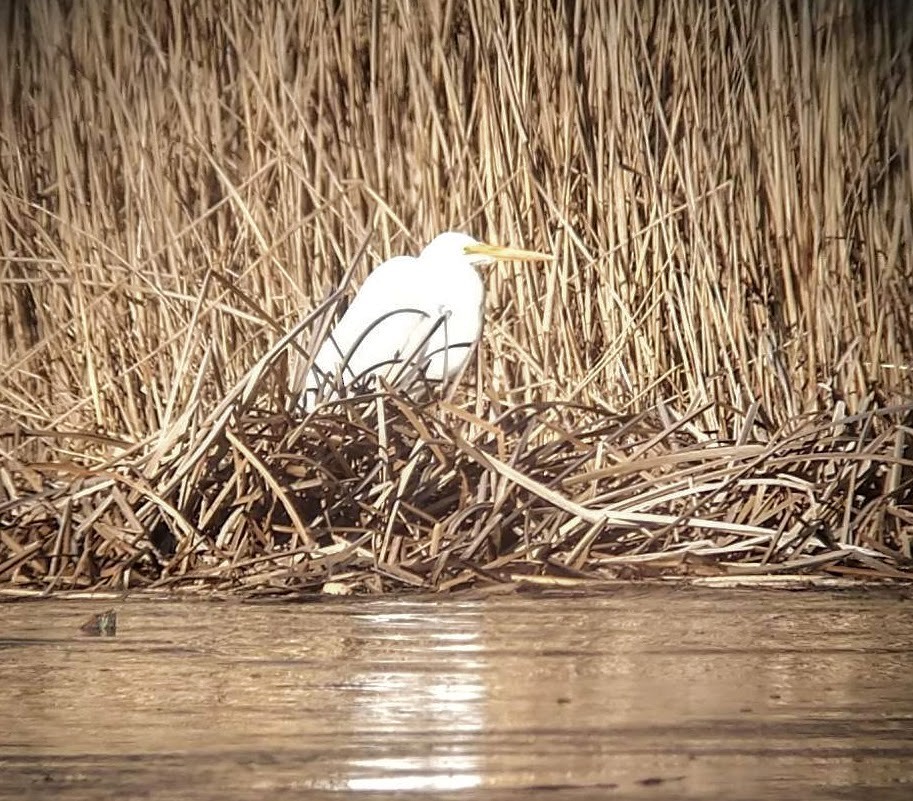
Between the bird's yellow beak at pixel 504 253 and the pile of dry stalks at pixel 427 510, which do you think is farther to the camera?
the bird's yellow beak at pixel 504 253

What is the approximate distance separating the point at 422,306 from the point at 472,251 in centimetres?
13

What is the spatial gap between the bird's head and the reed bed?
0.04 metres

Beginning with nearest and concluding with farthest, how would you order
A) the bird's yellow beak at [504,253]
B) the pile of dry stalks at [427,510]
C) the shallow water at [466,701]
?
1. the shallow water at [466,701]
2. the pile of dry stalks at [427,510]
3. the bird's yellow beak at [504,253]

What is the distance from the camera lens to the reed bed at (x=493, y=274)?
4.45 feet

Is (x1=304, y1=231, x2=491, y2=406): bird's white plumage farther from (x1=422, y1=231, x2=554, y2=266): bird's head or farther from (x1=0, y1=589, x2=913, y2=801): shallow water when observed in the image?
(x1=0, y1=589, x2=913, y2=801): shallow water

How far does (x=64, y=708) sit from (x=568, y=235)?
1.06 meters

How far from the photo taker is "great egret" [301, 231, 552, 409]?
5.58 ft

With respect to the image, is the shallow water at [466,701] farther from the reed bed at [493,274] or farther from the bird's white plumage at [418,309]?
the bird's white plumage at [418,309]

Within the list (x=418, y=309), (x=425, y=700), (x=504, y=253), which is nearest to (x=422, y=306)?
(x=418, y=309)

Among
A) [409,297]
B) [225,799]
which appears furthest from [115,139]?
[225,799]

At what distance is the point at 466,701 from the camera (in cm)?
75

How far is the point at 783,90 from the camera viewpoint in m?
1.67

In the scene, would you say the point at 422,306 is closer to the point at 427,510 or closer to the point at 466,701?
the point at 427,510

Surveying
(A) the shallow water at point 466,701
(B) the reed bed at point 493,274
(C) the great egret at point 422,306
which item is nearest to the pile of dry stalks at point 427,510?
(B) the reed bed at point 493,274
